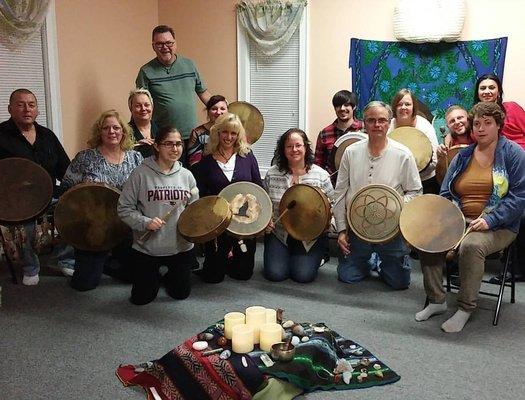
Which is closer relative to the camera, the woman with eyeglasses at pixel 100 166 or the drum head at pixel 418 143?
the woman with eyeglasses at pixel 100 166

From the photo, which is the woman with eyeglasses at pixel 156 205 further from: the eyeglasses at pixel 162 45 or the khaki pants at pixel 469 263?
the khaki pants at pixel 469 263

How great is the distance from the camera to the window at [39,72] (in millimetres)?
4199

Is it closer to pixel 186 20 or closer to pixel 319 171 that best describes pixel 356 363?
pixel 319 171

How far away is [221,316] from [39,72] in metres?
2.58

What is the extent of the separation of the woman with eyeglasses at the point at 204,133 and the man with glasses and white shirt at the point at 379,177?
40.4 inches

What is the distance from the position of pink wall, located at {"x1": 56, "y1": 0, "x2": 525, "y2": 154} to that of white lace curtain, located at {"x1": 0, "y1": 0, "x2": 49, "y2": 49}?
0.26m

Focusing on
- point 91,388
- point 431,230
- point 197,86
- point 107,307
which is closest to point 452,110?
point 431,230

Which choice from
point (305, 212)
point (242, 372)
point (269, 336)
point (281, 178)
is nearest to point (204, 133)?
point (281, 178)

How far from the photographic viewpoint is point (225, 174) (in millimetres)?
3703

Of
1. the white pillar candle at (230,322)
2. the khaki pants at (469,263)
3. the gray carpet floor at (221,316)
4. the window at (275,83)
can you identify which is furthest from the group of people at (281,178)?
the window at (275,83)

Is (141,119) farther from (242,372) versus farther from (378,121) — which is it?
(242,372)

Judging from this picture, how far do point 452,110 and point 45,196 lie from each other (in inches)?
106

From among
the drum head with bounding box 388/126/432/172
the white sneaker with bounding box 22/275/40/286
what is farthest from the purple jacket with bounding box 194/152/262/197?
the white sneaker with bounding box 22/275/40/286

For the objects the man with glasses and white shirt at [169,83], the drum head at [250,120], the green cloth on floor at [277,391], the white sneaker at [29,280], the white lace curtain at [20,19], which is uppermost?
the white lace curtain at [20,19]
